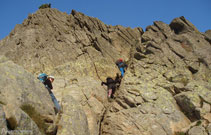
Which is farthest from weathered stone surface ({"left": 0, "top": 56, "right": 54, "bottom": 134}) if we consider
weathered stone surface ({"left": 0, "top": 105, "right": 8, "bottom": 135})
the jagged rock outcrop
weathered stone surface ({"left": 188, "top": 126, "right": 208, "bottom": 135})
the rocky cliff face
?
weathered stone surface ({"left": 188, "top": 126, "right": 208, "bottom": 135})

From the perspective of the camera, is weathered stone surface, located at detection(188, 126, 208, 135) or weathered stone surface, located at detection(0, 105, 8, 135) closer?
weathered stone surface, located at detection(0, 105, 8, 135)

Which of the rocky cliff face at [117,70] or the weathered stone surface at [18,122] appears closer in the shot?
the weathered stone surface at [18,122]

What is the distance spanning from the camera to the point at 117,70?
3806cm

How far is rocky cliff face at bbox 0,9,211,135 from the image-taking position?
23578 millimetres

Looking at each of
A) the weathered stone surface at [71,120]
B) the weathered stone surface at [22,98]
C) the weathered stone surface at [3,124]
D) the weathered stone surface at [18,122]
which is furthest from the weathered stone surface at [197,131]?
the weathered stone surface at [3,124]

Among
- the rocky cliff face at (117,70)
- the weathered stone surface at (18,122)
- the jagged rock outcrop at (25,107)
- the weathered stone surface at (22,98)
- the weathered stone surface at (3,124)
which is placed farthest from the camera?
the rocky cliff face at (117,70)

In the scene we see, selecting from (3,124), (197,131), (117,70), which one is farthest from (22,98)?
(117,70)

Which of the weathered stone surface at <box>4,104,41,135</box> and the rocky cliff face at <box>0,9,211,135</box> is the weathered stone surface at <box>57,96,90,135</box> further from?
the weathered stone surface at <box>4,104,41,135</box>

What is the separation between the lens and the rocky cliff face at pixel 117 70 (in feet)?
77.4

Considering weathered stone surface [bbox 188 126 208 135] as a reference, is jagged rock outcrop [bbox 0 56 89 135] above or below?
above

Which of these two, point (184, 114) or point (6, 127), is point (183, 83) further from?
point (6, 127)

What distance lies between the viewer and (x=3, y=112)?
12773 mm

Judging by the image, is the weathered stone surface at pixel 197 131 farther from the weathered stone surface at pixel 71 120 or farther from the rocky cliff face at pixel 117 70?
the weathered stone surface at pixel 71 120

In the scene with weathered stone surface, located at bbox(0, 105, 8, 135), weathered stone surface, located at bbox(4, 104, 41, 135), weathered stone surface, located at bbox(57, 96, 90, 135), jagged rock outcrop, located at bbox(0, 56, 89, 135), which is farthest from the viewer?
weathered stone surface, located at bbox(57, 96, 90, 135)
